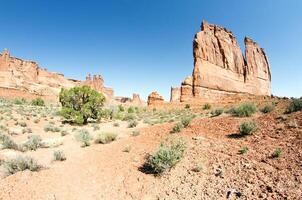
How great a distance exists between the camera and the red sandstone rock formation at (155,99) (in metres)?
42.0

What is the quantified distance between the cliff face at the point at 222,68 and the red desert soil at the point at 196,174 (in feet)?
115

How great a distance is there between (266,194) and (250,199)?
1.16 feet

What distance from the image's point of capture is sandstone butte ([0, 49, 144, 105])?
2830 inches

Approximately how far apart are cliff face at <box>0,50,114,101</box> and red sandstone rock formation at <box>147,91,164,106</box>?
152 feet

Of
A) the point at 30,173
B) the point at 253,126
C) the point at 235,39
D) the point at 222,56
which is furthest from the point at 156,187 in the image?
the point at 235,39

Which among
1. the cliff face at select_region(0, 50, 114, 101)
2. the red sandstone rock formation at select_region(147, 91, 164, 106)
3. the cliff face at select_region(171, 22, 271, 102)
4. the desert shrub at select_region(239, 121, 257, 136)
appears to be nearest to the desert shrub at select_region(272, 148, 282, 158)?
the desert shrub at select_region(239, 121, 257, 136)

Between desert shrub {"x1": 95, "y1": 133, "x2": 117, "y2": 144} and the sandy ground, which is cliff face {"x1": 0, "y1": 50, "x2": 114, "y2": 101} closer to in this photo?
desert shrub {"x1": 95, "y1": 133, "x2": 117, "y2": 144}

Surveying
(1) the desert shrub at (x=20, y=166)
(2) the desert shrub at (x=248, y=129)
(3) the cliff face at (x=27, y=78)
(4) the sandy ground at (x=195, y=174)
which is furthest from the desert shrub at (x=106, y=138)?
(3) the cliff face at (x=27, y=78)

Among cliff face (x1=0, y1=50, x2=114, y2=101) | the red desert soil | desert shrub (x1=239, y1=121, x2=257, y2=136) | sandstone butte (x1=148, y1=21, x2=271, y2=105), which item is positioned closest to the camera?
the red desert soil

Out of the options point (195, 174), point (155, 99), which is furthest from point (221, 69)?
point (195, 174)

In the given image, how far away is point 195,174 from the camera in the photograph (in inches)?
260

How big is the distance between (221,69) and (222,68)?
2.29ft

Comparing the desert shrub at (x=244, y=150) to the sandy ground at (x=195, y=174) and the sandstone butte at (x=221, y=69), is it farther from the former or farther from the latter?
the sandstone butte at (x=221, y=69)

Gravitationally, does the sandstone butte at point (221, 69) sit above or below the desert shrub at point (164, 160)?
above
